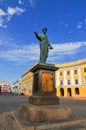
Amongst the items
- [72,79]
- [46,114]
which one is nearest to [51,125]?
[46,114]

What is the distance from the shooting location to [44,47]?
358 inches

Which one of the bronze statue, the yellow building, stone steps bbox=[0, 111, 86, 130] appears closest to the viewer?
stone steps bbox=[0, 111, 86, 130]

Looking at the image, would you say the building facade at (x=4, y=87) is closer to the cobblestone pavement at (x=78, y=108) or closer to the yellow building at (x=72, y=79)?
the yellow building at (x=72, y=79)

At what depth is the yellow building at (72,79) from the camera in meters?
45.0

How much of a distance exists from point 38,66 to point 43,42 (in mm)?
1681

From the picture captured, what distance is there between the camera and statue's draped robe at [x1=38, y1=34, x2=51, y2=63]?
892 centimetres

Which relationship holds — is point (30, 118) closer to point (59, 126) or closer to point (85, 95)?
point (59, 126)

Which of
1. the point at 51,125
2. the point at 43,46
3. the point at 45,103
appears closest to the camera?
the point at 51,125

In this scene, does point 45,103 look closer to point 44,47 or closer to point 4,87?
point 44,47

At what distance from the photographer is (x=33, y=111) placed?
6656 millimetres

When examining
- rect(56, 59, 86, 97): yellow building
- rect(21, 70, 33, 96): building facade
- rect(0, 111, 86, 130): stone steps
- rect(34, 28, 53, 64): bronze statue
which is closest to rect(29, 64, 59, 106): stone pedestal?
rect(34, 28, 53, 64): bronze statue

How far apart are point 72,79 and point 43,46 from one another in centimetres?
4074

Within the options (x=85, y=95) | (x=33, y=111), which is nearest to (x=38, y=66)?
(x=33, y=111)

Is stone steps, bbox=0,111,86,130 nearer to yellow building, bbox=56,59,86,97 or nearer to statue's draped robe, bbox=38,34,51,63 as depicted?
statue's draped robe, bbox=38,34,51,63
